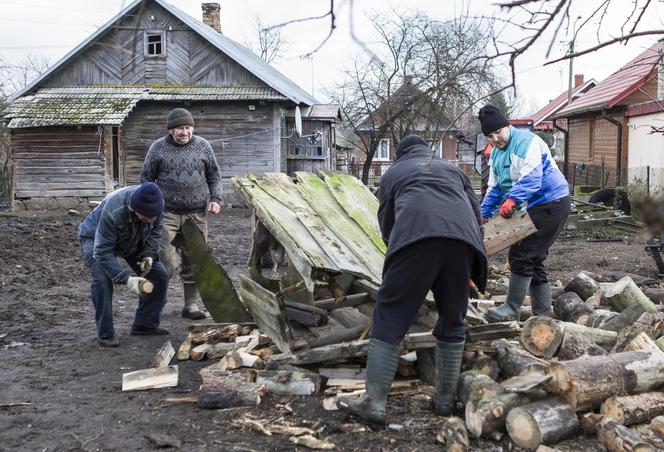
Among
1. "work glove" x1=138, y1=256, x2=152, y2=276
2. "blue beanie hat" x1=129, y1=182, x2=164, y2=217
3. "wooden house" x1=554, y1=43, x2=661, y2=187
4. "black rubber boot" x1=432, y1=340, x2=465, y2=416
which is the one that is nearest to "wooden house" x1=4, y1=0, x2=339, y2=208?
"wooden house" x1=554, y1=43, x2=661, y2=187

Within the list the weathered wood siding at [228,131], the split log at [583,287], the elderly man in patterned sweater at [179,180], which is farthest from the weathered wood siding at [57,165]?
the split log at [583,287]

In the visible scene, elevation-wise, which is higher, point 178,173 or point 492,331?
point 178,173

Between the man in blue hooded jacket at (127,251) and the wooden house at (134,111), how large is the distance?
14.7 m

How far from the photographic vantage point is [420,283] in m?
3.88

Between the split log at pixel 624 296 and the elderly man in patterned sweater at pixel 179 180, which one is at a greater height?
the elderly man in patterned sweater at pixel 179 180

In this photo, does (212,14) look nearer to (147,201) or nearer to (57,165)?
(57,165)

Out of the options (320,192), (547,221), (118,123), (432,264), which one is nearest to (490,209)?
(547,221)

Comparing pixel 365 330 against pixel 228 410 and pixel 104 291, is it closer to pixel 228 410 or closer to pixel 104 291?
pixel 228 410

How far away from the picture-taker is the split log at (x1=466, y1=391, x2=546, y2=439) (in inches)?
146

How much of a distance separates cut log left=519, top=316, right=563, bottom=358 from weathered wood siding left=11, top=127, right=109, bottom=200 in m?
17.9

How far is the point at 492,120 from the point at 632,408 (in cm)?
251

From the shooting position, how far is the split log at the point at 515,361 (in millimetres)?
4203

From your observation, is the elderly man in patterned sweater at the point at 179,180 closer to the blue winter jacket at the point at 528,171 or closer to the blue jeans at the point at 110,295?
the blue jeans at the point at 110,295

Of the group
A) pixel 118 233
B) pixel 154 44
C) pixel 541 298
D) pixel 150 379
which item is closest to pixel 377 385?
pixel 150 379
